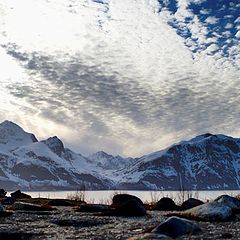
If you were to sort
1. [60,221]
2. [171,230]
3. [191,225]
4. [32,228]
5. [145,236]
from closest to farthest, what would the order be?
[145,236]
[171,230]
[191,225]
[32,228]
[60,221]

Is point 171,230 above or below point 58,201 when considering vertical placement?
below

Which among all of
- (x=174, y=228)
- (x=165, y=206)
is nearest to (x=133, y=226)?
(x=174, y=228)

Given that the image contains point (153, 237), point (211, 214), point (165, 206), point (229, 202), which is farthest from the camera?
point (165, 206)

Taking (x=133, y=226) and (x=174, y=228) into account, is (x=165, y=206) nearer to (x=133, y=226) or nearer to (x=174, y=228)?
(x=133, y=226)

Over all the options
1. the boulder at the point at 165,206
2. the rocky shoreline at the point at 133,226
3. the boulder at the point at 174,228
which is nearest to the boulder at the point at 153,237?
the rocky shoreline at the point at 133,226

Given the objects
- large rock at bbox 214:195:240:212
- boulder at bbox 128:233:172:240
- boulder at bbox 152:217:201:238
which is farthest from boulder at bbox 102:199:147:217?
boulder at bbox 128:233:172:240

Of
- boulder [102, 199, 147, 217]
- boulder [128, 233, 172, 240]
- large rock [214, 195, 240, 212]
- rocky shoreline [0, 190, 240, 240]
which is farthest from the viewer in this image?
boulder [102, 199, 147, 217]

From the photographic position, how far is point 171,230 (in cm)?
1085

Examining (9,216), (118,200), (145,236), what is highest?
(118,200)

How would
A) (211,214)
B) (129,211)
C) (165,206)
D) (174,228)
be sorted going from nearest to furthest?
(174,228) < (211,214) < (129,211) < (165,206)

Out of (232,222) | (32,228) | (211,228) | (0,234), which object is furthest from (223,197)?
(0,234)

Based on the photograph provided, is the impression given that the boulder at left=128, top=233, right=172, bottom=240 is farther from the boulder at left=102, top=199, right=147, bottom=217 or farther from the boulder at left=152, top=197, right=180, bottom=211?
the boulder at left=152, top=197, right=180, bottom=211

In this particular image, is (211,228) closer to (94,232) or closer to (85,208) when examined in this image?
(94,232)

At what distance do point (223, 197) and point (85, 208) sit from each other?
6.73 metres
